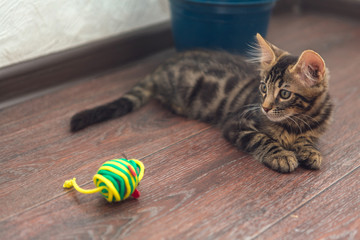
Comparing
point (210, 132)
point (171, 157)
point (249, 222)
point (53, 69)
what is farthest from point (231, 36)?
point (249, 222)

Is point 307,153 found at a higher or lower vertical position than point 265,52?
lower

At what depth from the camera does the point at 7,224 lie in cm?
118

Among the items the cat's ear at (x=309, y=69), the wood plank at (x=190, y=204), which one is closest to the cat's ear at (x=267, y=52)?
the cat's ear at (x=309, y=69)

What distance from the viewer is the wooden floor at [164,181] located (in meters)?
1.17

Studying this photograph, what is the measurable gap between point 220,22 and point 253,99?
62 cm

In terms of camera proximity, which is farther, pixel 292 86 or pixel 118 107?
pixel 118 107

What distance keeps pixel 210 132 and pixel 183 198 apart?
1.64ft

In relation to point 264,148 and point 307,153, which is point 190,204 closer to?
point 264,148

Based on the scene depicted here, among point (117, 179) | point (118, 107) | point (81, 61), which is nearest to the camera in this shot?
point (117, 179)

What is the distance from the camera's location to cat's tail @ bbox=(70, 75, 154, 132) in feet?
Answer: 5.55

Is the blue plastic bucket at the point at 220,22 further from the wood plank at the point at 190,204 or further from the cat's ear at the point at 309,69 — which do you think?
the wood plank at the point at 190,204

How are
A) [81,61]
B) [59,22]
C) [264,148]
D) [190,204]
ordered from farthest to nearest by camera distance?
[81,61] → [59,22] → [264,148] → [190,204]

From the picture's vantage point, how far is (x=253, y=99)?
1.62m

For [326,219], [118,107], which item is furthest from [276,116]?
[118,107]
